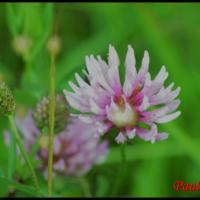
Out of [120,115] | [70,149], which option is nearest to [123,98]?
[120,115]

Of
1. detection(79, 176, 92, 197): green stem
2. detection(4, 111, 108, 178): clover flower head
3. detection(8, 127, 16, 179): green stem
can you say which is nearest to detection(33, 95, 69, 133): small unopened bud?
detection(8, 127, 16, 179): green stem

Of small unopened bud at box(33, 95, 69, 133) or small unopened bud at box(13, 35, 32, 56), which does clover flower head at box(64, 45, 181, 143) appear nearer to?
small unopened bud at box(33, 95, 69, 133)

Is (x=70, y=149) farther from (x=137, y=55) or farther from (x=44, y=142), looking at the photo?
(x=137, y=55)

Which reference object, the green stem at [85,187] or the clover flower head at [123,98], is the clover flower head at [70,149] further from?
the clover flower head at [123,98]

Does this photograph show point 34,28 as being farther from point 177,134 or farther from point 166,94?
point 166,94

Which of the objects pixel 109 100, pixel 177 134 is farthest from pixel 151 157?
pixel 109 100
